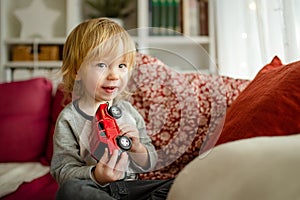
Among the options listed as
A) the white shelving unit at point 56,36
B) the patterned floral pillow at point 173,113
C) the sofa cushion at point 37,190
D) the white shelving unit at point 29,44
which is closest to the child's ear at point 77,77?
the patterned floral pillow at point 173,113

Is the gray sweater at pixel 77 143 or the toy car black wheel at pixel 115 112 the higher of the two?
the toy car black wheel at pixel 115 112

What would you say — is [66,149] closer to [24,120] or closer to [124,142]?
[124,142]

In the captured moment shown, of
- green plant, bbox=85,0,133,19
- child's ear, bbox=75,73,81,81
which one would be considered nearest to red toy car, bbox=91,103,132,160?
child's ear, bbox=75,73,81,81

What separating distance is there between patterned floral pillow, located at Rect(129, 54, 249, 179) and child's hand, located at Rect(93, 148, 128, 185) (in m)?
0.08

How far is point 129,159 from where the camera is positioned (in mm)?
811

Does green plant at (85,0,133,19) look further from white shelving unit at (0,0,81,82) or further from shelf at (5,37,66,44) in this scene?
shelf at (5,37,66,44)

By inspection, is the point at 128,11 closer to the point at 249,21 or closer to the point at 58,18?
the point at 58,18

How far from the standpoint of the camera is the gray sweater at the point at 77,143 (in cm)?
84

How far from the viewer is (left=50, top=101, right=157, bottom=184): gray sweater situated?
0.84m

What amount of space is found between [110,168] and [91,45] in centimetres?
27

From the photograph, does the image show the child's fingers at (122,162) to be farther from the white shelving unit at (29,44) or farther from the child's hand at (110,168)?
the white shelving unit at (29,44)

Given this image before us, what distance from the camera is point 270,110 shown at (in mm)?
940

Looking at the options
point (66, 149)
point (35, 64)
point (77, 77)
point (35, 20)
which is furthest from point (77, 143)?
point (35, 20)

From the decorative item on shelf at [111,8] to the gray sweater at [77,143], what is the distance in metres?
1.68
